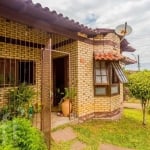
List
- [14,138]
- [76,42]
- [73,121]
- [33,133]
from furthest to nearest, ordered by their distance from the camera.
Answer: [76,42]
[73,121]
[33,133]
[14,138]

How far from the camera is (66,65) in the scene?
10.1m

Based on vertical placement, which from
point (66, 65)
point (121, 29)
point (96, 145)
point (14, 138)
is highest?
point (121, 29)

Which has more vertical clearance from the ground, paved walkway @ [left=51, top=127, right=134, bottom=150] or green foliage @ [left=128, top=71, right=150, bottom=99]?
green foliage @ [left=128, top=71, right=150, bottom=99]

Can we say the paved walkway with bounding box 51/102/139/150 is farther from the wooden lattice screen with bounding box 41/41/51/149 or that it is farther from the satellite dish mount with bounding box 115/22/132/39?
the satellite dish mount with bounding box 115/22/132/39

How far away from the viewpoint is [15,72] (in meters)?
9.43

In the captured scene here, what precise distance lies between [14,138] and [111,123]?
19.7 ft

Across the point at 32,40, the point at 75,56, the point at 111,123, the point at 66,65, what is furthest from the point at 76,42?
the point at 111,123

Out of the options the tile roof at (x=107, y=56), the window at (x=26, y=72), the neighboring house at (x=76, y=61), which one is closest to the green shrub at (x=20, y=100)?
the neighboring house at (x=76, y=61)

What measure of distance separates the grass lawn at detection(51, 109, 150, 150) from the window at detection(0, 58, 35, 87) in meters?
3.10

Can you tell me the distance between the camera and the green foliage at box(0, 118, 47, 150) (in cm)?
448

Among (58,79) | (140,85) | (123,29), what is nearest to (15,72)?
(58,79)

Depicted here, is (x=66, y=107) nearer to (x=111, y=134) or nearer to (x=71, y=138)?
(x=71, y=138)

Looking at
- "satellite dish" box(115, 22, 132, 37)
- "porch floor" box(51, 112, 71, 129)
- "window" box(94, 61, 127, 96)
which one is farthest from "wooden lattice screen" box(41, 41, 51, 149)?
"satellite dish" box(115, 22, 132, 37)

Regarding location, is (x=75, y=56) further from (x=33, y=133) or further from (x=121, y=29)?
(x=33, y=133)
